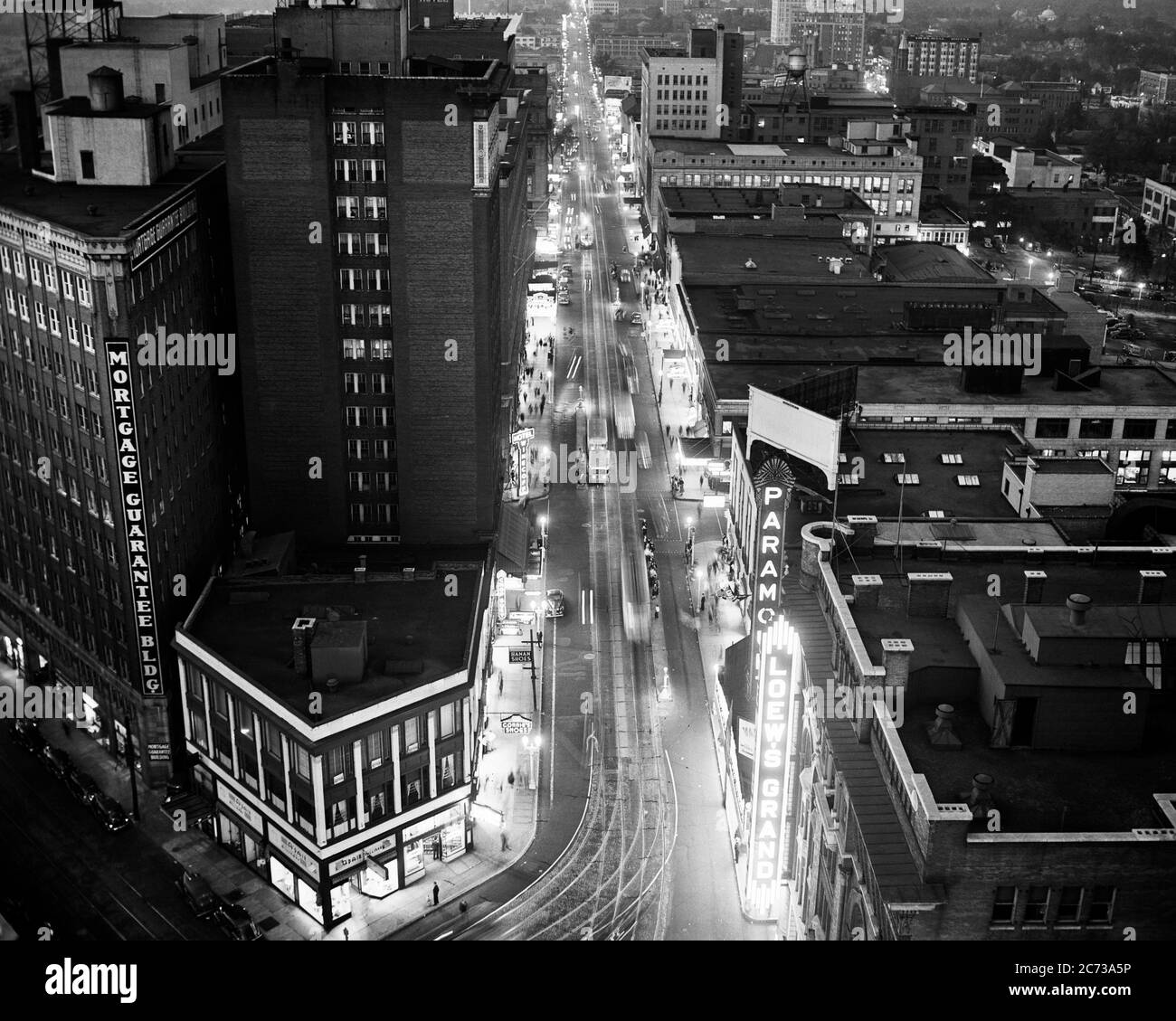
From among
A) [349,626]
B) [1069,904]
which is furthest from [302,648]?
[1069,904]

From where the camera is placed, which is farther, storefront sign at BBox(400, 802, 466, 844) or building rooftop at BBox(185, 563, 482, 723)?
storefront sign at BBox(400, 802, 466, 844)

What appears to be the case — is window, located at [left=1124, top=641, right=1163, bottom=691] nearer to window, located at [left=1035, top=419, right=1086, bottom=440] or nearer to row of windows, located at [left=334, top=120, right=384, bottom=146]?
row of windows, located at [left=334, top=120, right=384, bottom=146]

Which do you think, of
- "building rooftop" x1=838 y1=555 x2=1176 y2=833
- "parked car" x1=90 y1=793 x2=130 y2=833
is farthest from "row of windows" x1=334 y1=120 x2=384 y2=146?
"building rooftop" x1=838 y1=555 x2=1176 y2=833

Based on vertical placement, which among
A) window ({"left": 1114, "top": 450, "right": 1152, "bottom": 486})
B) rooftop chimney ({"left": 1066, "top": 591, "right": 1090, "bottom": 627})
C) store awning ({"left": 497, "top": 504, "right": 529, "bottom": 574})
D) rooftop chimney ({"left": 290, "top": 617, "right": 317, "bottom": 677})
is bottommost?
store awning ({"left": 497, "top": 504, "right": 529, "bottom": 574})

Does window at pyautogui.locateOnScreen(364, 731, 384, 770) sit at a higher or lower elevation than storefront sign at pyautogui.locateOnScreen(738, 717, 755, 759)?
higher

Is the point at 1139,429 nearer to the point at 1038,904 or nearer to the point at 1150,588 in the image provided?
the point at 1150,588
